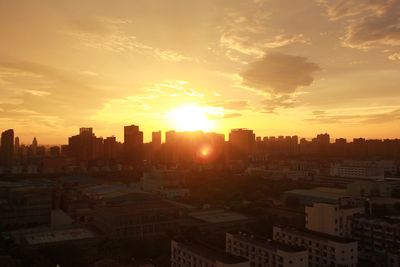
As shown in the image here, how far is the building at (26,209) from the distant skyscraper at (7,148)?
19032 millimetres

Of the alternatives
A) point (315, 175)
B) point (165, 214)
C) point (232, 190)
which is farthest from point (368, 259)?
point (315, 175)

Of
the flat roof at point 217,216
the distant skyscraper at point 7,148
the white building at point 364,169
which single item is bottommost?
the flat roof at point 217,216

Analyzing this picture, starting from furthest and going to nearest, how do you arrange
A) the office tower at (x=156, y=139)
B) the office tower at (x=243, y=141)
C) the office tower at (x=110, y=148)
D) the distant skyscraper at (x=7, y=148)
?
the office tower at (x=243, y=141), the office tower at (x=156, y=139), the office tower at (x=110, y=148), the distant skyscraper at (x=7, y=148)

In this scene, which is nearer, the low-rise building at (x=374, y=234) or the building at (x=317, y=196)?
the low-rise building at (x=374, y=234)

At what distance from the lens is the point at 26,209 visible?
15547 millimetres

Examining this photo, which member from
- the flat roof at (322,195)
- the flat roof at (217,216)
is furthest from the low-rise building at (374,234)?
the flat roof at (322,195)

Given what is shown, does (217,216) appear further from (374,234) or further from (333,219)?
(374,234)

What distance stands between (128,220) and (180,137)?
80.6 ft

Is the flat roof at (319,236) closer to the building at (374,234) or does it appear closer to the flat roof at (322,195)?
the building at (374,234)

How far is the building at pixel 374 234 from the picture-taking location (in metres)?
10.3

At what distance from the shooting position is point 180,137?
3697 cm

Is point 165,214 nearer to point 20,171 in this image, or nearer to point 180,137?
point 20,171

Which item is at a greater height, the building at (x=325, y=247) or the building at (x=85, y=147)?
the building at (x=85, y=147)

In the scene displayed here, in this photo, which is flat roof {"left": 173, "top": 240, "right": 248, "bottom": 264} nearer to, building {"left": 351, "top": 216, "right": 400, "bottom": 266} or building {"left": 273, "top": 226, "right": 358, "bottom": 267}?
building {"left": 273, "top": 226, "right": 358, "bottom": 267}
